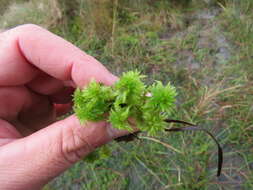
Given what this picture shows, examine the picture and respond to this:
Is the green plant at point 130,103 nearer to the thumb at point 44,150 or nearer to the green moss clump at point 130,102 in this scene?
the green moss clump at point 130,102

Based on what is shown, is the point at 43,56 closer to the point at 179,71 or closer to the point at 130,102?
the point at 130,102

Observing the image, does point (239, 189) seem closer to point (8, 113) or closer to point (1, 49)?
point (8, 113)

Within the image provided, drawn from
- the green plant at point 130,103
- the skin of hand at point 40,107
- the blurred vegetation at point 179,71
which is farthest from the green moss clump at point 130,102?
the blurred vegetation at point 179,71

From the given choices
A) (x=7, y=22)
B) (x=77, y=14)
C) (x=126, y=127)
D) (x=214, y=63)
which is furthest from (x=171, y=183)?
(x=7, y=22)

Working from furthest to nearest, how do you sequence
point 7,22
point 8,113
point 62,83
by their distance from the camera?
1. point 7,22
2. point 62,83
3. point 8,113

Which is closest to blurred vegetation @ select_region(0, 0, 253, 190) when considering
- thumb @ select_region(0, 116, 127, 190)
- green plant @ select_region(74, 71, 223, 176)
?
thumb @ select_region(0, 116, 127, 190)

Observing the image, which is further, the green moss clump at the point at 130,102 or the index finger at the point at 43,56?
the index finger at the point at 43,56

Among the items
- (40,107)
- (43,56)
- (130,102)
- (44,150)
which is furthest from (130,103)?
(40,107)
